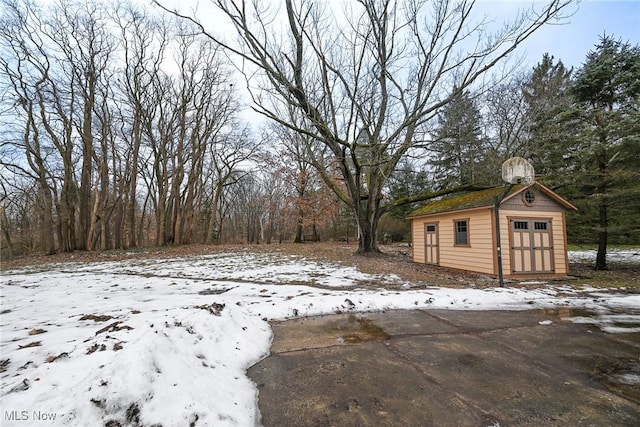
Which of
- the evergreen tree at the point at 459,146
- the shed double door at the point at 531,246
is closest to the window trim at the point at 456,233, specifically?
the shed double door at the point at 531,246

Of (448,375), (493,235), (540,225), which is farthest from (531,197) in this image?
(448,375)

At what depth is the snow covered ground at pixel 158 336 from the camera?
1865mm

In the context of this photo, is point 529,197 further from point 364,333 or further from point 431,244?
point 364,333

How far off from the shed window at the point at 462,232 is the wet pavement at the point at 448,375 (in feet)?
20.6

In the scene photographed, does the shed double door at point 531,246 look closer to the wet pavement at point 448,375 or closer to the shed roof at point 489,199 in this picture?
the shed roof at point 489,199

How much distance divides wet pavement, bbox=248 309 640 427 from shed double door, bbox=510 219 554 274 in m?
5.44

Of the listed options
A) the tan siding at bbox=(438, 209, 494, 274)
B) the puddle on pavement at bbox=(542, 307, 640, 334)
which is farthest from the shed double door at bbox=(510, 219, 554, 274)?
the puddle on pavement at bbox=(542, 307, 640, 334)

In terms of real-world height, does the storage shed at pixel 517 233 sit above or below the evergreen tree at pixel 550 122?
below

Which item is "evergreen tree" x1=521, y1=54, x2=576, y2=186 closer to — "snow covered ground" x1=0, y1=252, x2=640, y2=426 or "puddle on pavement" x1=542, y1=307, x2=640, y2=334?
"puddle on pavement" x1=542, y1=307, x2=640, y2=334

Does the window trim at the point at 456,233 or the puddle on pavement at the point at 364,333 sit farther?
the window trim at the point at 456,233

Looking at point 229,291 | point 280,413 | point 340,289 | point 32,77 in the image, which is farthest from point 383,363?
point 32,77

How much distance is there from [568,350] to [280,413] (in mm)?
3429

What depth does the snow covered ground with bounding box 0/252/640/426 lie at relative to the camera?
1865 millimetres

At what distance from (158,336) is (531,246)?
10.8 m
